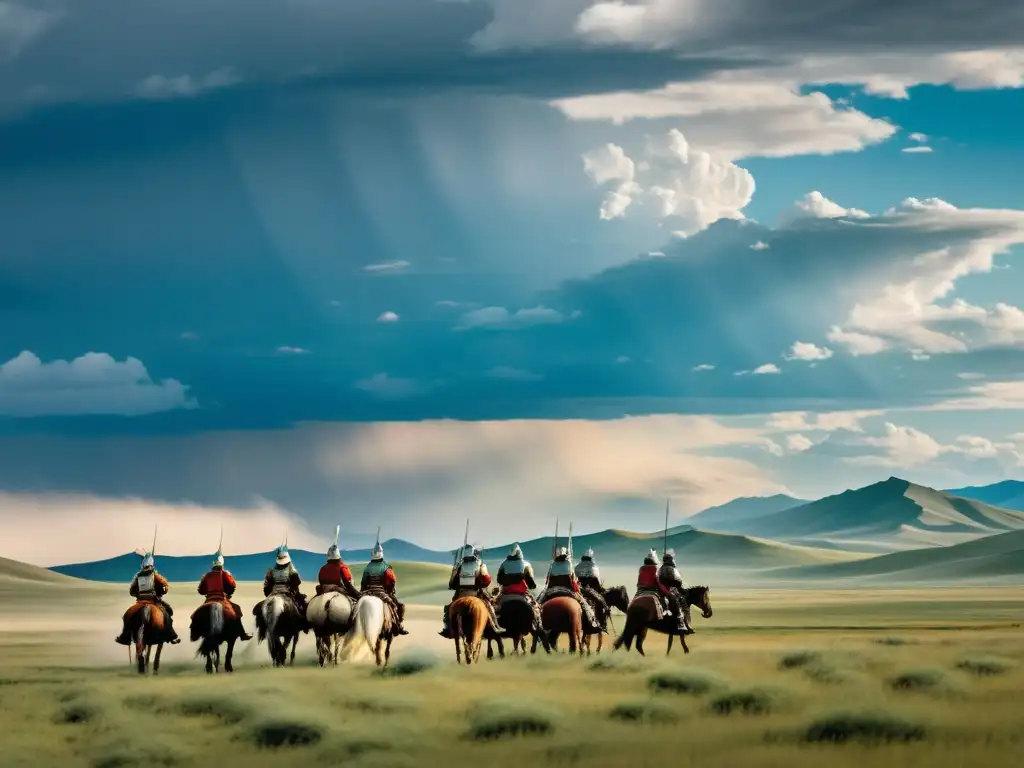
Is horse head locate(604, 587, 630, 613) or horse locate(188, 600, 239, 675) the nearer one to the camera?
horse locate(188, 600, 239, 675)

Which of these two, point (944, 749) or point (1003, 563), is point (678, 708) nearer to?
point (944, 749)

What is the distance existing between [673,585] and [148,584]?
10.7m

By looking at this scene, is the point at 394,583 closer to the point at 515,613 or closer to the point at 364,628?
the point at 364,628

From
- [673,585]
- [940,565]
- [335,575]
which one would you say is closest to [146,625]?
[335,575]

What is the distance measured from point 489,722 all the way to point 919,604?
78225 millimetres

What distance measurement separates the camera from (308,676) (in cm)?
2983

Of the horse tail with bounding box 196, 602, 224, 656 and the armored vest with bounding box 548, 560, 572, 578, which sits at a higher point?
the armored vest with bounding box 548, 560, 572, 578

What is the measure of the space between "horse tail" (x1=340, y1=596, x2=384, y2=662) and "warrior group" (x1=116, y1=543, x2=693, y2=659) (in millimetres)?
426

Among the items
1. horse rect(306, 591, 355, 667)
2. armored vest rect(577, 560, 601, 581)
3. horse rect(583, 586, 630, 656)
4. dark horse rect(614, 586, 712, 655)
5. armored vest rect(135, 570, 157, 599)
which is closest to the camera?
armored vest rect(135, 570, 157, 599)

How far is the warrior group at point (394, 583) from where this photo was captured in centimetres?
3256

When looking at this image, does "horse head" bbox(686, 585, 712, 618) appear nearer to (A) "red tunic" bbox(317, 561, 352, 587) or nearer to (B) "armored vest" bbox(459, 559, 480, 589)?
(B) "armored vest" bbox(459, 559, 480, 589)

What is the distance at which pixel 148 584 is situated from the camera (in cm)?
3231

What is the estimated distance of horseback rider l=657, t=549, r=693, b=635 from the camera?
33.9 m

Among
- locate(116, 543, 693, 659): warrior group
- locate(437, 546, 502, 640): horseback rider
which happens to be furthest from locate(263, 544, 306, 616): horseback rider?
locate(437, 546, 502, 640): horseback rider
